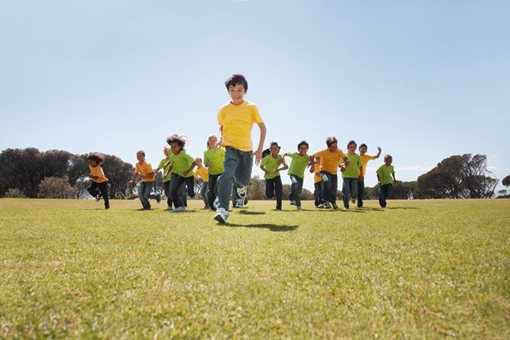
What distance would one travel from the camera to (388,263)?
8.39ft

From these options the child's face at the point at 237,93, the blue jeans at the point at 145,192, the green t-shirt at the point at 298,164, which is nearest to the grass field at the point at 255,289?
the child's face at the point at 237,93

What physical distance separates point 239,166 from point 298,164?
5.71 m

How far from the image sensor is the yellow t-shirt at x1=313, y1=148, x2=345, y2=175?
37.0ft

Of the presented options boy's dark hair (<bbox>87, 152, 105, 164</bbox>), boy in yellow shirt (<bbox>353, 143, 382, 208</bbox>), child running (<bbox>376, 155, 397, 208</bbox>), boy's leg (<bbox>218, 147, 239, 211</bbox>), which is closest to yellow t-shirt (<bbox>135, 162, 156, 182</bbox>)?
boy's dark hair (<bbox>87, 152, 105, 164</bbox>)

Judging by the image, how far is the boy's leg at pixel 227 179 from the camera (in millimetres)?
5883

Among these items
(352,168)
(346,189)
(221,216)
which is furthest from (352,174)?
(221,216)

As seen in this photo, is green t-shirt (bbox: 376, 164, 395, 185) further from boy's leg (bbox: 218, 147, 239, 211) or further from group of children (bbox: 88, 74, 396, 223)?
boy's leg (bbox: 218, 147, 239, 211)

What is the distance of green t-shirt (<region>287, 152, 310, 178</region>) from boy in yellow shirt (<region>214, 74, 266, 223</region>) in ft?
18.6

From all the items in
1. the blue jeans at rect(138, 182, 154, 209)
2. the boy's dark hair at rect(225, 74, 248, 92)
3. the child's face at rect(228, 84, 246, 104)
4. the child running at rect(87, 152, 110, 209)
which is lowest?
the blue jeans at rect(138, 182, 154, 209)

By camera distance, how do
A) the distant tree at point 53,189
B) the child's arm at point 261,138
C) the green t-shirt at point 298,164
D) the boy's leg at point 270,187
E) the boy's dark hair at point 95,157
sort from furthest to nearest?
the distant tree at point 53,189 < the boy's leg at point 270,187 < the boy's dark hair at point 95,157 < the green t-shirt at point 298,164 < the child's arm at point 261,138

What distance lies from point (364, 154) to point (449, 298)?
13167 millimetres

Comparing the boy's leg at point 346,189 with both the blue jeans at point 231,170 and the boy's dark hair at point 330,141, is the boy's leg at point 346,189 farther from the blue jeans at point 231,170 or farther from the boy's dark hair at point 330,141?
the blue jeans at point 231,170

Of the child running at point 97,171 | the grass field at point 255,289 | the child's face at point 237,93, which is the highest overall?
the child's face at point 237,93

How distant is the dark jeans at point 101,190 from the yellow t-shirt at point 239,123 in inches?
352
